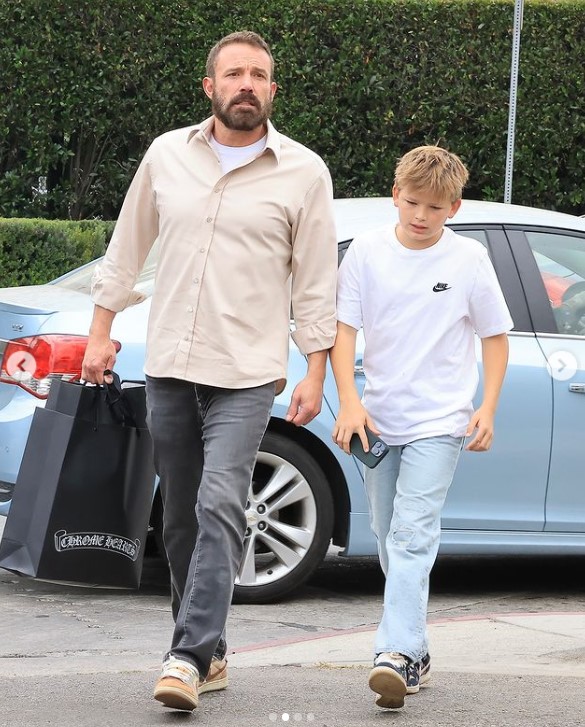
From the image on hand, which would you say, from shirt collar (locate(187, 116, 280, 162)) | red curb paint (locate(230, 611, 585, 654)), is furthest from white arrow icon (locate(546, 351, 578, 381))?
shirt collar (locate(187, 116, 280, 162))

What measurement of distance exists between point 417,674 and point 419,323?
98 centimetres

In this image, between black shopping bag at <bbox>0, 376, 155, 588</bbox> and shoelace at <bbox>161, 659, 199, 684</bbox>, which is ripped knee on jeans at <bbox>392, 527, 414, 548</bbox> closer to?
shoelace at <bbox>161, 659, 199, 684</bbox>

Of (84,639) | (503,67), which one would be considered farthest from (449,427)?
(503,67)

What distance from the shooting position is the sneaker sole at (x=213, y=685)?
416cm

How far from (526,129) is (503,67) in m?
0.58

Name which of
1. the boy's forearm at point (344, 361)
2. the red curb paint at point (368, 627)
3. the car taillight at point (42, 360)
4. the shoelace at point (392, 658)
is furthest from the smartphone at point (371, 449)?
the car taillight at point (42, 360)

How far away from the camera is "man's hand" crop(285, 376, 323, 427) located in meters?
4.02

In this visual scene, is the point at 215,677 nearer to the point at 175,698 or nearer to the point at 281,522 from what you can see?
the point at 175,698

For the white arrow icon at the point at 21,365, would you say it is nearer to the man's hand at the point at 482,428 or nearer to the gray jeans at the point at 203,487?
the gray jeans at the point at 203,487

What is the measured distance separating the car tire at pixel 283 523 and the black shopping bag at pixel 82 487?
125cm

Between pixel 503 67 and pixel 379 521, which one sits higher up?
pixel 503 67

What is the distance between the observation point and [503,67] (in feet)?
42.6

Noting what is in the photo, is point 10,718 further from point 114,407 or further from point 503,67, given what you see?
point 503,67

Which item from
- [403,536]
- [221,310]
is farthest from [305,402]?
[403,536]
